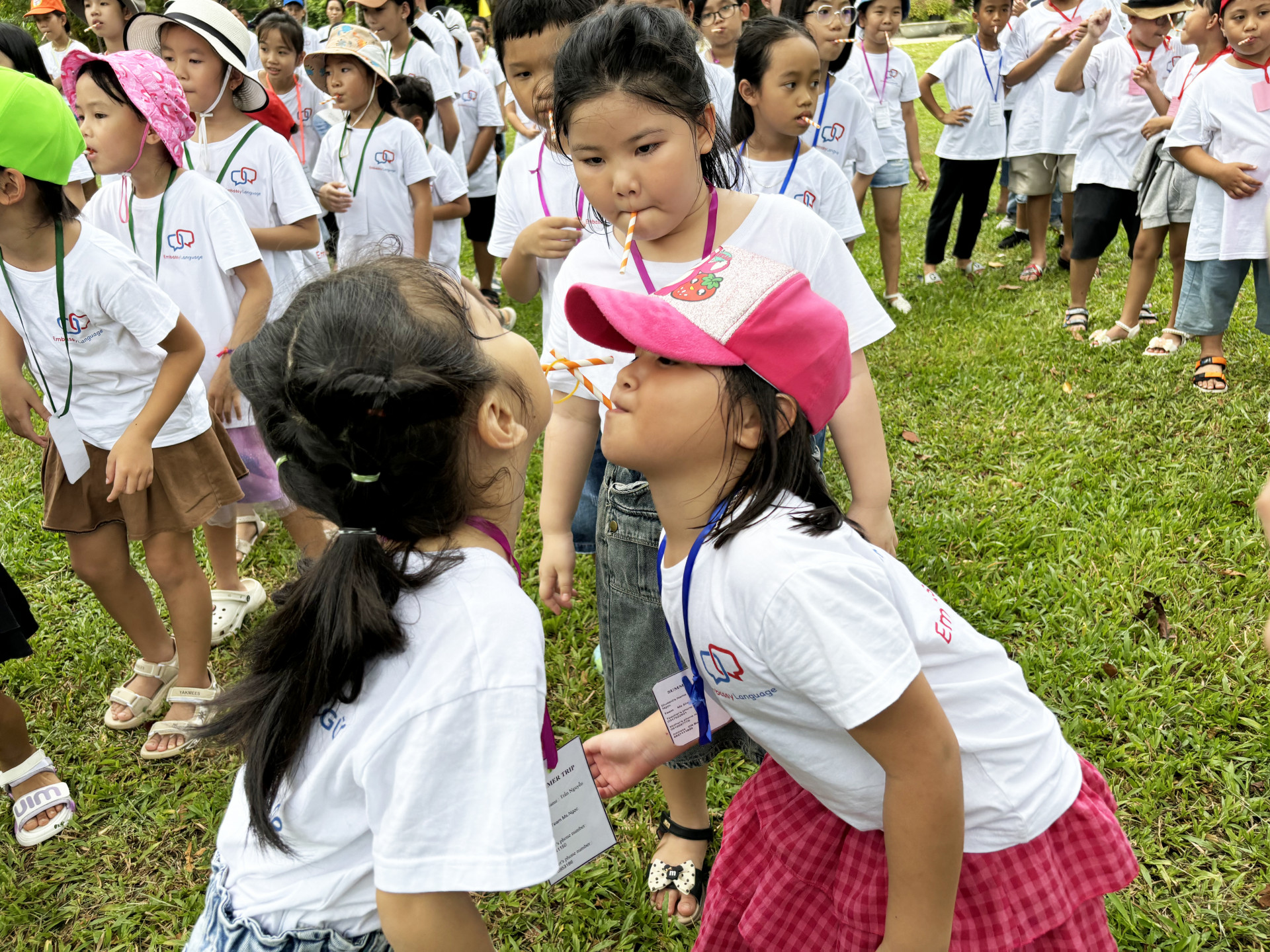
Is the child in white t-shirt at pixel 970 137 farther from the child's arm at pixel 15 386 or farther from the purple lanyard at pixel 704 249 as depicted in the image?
the child's arm at pixel 15 386

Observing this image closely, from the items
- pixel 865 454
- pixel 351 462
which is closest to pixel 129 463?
pixel 351 462

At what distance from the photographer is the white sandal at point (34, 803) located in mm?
2619

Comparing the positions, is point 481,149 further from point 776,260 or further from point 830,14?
point 776,260

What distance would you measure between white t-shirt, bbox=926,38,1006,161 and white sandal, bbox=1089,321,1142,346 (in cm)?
185

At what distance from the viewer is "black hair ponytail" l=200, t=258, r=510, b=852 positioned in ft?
3.79

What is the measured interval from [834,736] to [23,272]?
2418mm

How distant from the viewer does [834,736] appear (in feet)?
4.49

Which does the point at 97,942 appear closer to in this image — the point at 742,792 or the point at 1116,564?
the point at 742,792

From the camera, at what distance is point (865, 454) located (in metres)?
1.87

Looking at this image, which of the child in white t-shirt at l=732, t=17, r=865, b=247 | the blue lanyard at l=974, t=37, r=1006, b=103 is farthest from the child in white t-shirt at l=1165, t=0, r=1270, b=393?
the blue lanyard at l=974, t=37, r=1006, b=103

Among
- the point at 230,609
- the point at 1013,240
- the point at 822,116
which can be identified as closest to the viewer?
the point at 230,609

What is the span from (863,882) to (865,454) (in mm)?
786

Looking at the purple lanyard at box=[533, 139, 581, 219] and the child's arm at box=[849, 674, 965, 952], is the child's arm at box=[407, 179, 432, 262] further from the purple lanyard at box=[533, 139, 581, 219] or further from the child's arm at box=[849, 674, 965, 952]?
the child's arm at box=[849, 674, 965, 952]

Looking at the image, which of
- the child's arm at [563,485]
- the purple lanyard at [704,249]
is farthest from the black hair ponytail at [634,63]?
the child's arm at [563,485]
